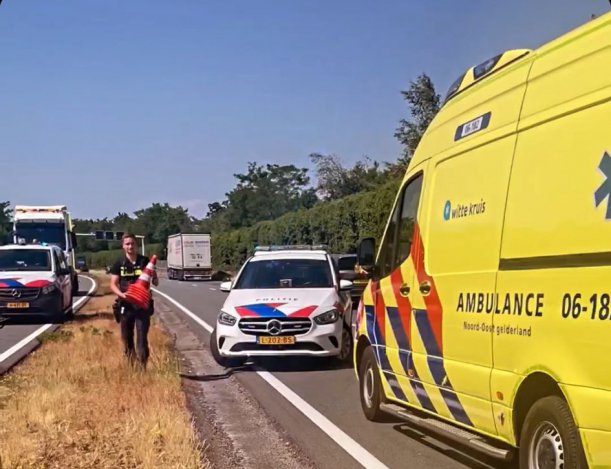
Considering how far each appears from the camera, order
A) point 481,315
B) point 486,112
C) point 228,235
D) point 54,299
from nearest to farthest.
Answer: point 481,315 < point 486,112 < point 54,299 < point 228,235

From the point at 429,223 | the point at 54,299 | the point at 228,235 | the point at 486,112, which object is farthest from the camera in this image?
the point at 228,235

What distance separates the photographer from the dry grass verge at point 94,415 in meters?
7.05

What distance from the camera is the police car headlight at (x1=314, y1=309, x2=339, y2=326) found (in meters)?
12.8

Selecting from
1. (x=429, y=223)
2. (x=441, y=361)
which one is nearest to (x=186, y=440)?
(x=441, y=361)

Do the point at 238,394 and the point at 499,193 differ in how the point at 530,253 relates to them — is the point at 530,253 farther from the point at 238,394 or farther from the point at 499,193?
the point at 238,394

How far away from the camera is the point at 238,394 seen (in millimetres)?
10828

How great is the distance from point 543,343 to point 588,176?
40.2 inches

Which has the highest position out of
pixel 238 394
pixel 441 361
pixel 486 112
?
pixel 486 112

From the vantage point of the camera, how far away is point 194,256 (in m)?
61.8

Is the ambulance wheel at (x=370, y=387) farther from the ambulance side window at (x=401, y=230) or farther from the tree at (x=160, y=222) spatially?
the tree at (x=160, y=222)

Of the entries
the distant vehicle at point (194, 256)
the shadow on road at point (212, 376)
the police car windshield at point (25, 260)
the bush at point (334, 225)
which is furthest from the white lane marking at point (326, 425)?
the distant vehicle at point (194, 256)

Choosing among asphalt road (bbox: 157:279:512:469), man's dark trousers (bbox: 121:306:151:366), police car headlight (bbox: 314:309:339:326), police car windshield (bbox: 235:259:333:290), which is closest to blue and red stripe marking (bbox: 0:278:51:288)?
police car windshield (bbox: 235:259:333:290)

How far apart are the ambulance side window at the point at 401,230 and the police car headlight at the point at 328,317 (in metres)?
4.10

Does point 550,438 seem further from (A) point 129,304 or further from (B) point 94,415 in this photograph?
(A) point 129,304
